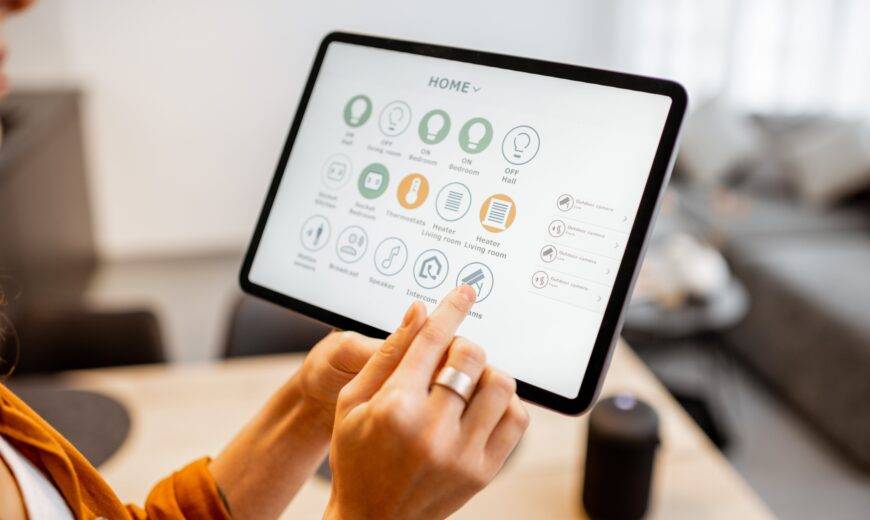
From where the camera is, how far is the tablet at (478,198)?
63cm

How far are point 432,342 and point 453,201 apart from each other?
188 mm

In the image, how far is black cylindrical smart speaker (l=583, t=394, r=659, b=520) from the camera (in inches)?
38.1

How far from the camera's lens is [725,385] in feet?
8.87

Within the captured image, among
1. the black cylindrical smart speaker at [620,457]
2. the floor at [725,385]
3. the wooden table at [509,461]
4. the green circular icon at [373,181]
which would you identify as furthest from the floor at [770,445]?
the green circular icon at [373,181]

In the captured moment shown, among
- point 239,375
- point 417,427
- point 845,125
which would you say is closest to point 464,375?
point 417,427

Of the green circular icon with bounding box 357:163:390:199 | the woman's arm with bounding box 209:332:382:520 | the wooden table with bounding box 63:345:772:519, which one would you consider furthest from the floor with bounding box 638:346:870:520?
the green circular icon with bounding box 357:163:390:199

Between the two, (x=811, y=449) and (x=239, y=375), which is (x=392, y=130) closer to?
(x=239, y=375)

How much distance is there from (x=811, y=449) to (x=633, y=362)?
4.02 ft

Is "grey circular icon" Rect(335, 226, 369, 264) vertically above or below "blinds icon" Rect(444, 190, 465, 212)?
below

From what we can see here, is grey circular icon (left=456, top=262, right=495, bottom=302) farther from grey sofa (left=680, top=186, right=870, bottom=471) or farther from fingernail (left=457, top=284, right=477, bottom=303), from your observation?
grey sofa (left=680, top=186, right=870, bottom=471)

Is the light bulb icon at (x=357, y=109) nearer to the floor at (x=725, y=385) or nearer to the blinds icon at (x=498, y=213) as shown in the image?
the blinds icon at (x=498, y=213)

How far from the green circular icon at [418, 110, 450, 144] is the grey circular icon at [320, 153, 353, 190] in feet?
0.28

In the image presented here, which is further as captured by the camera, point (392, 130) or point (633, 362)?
point (633, 362)

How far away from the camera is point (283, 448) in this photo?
2.63 ft
